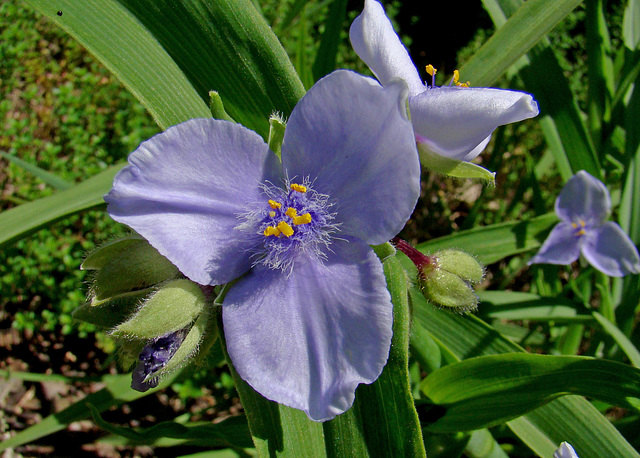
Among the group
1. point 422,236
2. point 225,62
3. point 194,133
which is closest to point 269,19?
point 422,236

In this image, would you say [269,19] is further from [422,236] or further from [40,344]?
[40,344]

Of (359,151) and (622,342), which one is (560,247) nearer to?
(622,342)

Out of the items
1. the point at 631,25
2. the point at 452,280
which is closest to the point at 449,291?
the point at 452,280

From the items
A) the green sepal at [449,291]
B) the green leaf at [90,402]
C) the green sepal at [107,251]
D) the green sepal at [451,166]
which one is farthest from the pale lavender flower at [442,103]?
the green leaf at [90,402]

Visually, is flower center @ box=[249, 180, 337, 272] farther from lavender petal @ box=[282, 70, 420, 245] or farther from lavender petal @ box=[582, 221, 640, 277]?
lavender petal @ box=[582, 221, 640, 277]

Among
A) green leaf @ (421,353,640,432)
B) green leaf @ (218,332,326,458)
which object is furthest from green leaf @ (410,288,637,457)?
green leaf @ (218,332,326,458)

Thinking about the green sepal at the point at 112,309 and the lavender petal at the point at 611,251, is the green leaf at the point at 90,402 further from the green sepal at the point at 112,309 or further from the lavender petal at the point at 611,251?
the lavender petal at the point at 611,251

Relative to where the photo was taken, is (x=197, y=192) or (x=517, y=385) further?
(x=517, y=385)
